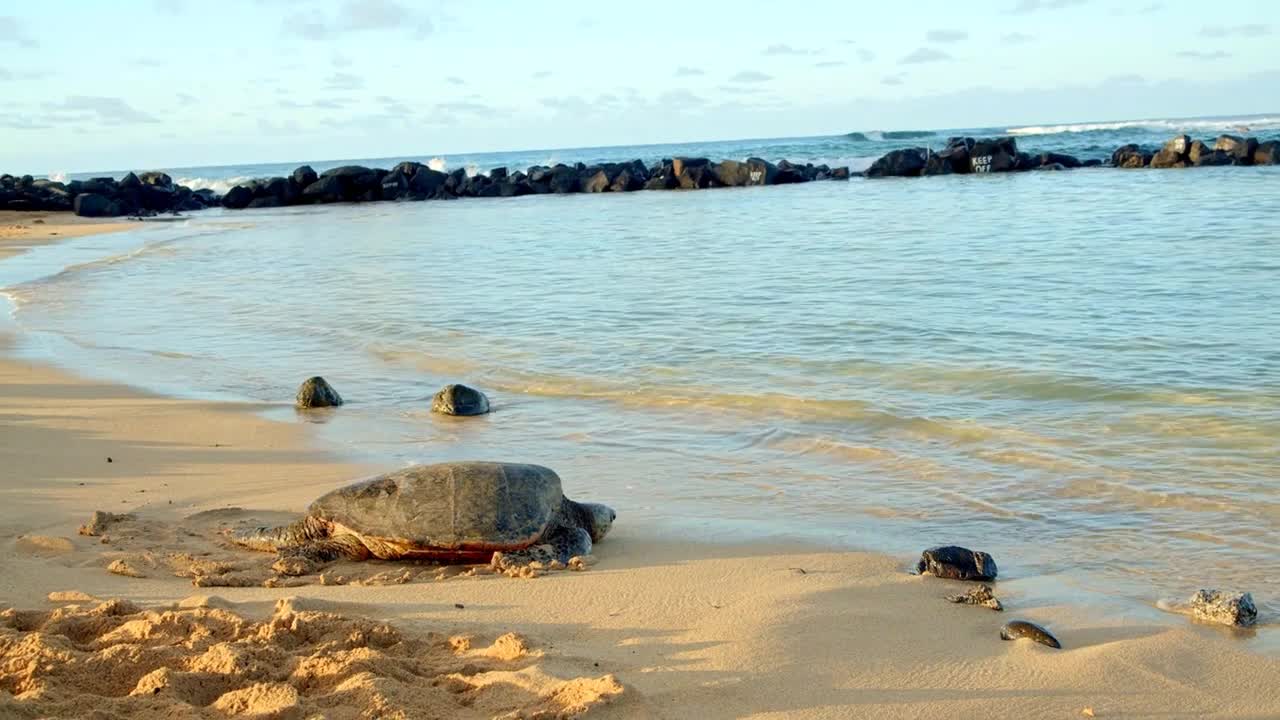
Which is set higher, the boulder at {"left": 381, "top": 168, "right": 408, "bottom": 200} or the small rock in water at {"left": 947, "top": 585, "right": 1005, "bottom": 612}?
the boulder at {"left": 381, "top": 168, "right": 408, "bottom": 200}

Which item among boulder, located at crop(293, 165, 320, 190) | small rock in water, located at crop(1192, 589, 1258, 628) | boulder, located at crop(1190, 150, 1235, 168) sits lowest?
small rock in water, located at crop(1192, 589, 1258, 628)

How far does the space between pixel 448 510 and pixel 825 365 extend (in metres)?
5.40

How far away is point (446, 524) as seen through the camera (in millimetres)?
5336

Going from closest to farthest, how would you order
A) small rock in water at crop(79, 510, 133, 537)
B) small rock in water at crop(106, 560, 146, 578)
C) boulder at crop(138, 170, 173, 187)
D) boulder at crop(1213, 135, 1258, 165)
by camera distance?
small rock in water at crop(106, 560, 146, 578) → small rock in water at crop(79, 510, 133, 537) → boulder at crop(1213, 135, 1258, 165) → boulder at crop(138, 170, 173, 187)

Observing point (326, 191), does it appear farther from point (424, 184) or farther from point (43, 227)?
point (43, 227)

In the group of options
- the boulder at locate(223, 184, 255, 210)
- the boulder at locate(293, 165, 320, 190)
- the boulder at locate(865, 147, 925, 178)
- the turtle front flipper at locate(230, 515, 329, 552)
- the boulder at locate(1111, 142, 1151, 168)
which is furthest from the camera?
the boulder at locate(293, 165, 320, 190)

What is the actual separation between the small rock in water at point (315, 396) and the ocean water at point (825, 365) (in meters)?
0.22

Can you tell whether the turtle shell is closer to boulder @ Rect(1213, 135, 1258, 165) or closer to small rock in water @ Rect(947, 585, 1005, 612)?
small rock in water @ Rect(947, 585, 1005, 612)

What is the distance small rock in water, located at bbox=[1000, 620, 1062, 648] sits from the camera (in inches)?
166

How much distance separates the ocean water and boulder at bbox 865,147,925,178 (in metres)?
23.3

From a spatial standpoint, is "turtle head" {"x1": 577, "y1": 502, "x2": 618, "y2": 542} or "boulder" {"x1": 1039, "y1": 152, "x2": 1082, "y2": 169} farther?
"boulder" {"x1": 1039, "y1": 152, "x2": 1082, "y2": 169}

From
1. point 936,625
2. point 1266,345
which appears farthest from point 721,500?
point 1266,345

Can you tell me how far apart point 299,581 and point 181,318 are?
10633 mm

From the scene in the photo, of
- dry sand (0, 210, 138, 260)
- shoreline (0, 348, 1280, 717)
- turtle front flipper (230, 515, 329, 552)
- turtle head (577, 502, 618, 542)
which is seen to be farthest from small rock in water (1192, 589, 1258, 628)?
dry sand (0, 210, 138, 260)
